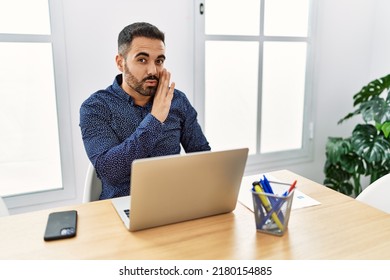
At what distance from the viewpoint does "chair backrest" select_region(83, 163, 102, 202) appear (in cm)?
139

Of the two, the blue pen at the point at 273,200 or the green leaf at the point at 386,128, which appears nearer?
the blue pen at the point at 273,200

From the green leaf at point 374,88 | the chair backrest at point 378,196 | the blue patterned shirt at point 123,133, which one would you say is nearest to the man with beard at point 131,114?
the blue patterned shirt at point 123,133

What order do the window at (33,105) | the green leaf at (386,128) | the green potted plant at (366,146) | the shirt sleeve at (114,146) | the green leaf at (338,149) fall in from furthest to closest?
the green leaf at (338,149), the green potted plant at (366,146), the green leaf at (386,128), the window at (33,105), the shirt sleeve at (114,146)

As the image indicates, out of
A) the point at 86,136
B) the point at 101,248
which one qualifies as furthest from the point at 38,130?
the point at 101,248

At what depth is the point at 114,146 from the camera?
128cm

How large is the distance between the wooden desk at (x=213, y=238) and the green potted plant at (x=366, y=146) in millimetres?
1353

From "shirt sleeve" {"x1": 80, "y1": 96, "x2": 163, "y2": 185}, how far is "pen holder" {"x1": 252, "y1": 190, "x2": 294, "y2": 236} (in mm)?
480

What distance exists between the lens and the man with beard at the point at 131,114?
4.01 ft

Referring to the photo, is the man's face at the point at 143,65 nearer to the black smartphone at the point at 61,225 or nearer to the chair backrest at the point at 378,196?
the black smartphone at the point at 61,225

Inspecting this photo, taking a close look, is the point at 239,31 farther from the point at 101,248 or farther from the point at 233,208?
the point at 101,248

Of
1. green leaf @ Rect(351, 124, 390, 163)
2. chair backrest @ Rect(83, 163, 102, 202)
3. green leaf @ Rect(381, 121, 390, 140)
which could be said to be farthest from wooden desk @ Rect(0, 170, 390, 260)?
green leaf @ Rect(351, 124, 390, 163)

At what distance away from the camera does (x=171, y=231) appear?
90 centimetres

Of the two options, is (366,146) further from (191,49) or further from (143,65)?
(143,65)

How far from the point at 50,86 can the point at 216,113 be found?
1057 millimetres
